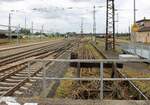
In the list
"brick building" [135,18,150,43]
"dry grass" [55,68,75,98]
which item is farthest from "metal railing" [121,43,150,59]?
"brick building" [135,18,150,43]

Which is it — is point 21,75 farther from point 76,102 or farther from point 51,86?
point 76,102

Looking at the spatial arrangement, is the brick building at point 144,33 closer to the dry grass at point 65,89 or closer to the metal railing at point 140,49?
the metal railing at point 140,49

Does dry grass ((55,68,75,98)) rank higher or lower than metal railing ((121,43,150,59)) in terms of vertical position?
lower

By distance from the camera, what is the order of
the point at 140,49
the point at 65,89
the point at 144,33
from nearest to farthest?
1. the point at 65,89
2. the point at 140,49
3. the point at 144,33

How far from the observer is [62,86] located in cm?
1462

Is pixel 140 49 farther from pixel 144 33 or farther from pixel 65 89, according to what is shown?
pixel 144 33

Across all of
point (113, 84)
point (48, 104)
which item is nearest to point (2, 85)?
point (113, 84)

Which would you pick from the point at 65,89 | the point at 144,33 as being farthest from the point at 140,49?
the point at 144,33

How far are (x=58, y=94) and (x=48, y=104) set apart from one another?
16.0 ft

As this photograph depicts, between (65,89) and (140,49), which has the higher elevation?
(140,49)

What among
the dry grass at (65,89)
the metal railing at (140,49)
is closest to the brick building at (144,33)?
the metal railing at (140,49)

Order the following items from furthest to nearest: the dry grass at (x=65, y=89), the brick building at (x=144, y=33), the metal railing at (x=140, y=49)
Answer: the brick building at (x=144, y=33) < the metal railing at (x=140, y=49) < the dry grass at (x=65, y=89)

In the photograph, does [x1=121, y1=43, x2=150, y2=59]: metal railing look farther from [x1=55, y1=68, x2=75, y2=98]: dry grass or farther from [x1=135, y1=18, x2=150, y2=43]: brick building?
[x1=135, y1=18, x2=150, y2=43]: brick building

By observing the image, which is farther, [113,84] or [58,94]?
[113,84]
